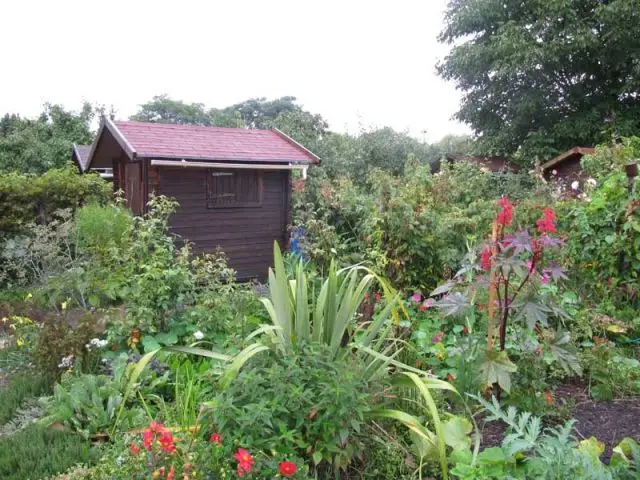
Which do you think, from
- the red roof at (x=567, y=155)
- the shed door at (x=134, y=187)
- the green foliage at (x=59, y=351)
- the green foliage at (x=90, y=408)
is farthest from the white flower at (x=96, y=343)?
the red roof at (x=567, y=155)

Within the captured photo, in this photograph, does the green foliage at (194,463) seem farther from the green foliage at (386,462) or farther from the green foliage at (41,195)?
the green foliage at (41,195)

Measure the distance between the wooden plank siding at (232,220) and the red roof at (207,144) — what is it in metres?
0.36

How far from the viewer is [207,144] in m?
9.13

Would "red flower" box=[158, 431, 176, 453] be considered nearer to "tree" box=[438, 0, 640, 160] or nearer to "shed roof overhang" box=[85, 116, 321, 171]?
"shed roof overhang" box=[85, 116, 321, 171]

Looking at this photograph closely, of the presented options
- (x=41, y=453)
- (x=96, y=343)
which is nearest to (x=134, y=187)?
(x=96, y=343)

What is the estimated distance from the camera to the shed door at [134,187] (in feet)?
28.6

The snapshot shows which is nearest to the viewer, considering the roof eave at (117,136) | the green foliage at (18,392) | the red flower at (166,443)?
the red flower at (166,443)

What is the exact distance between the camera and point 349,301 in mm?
2748

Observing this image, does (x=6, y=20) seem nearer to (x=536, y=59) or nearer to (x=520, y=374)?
(x=520, y=374)

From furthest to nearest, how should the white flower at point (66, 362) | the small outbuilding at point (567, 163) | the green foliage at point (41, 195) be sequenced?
the small outbuilding at point (567, 163) → the green foliage at point (41, 195) → the white flower at point (66, 362)

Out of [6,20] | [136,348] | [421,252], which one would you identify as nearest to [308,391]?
[136,348]

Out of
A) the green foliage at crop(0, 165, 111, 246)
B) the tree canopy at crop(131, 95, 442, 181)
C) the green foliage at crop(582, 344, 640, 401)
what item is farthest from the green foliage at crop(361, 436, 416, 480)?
the tree canopy at crop(131, 95, 442, 181)

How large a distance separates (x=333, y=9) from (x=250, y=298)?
3739 millimetres

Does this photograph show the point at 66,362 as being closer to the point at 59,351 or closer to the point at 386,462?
the point at 59,351
